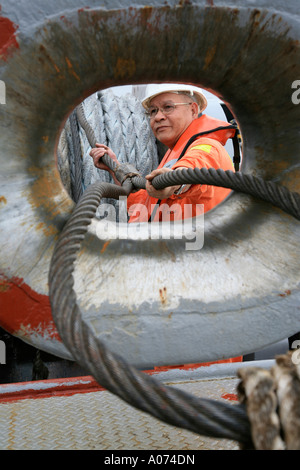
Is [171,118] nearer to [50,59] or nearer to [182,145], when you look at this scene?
[182,145]

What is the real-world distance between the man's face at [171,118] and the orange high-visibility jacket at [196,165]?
0.04 m

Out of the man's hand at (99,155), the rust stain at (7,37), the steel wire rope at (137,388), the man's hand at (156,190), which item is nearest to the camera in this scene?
the steel wire rope at (137,388)

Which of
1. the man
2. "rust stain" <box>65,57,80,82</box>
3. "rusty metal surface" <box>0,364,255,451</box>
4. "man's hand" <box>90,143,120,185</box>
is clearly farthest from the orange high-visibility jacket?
"rust stain" <box>65,57,80,82</box>

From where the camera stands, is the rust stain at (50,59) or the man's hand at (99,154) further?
the man's hand at (99,154)

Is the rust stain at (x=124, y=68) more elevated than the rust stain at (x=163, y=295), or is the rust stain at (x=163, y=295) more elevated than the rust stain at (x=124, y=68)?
the rust stain at (x=124, y=68)

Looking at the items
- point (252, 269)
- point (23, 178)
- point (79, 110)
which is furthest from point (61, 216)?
point (79, 110)

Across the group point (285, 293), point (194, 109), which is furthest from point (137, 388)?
point (194, 109)

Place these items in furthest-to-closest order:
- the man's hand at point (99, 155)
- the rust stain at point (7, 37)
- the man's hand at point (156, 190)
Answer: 1. the man's hand at point (99, 155)
2. the man's hand at point (156, 190)
3. the rust stain at point (7, 37)

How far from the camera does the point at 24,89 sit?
57cm

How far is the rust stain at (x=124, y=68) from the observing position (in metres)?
0.59

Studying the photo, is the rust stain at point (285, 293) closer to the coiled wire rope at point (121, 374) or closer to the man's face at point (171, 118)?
the coiled wire rope at point (121, 374)

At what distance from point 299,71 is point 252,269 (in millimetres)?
293

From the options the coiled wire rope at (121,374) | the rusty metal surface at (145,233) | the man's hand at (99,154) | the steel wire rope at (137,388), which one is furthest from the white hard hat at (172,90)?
the steel wire rope at (137,388)

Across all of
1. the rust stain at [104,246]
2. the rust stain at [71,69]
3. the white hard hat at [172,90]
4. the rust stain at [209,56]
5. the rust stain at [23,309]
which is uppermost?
the white hard hat at [172,90]
